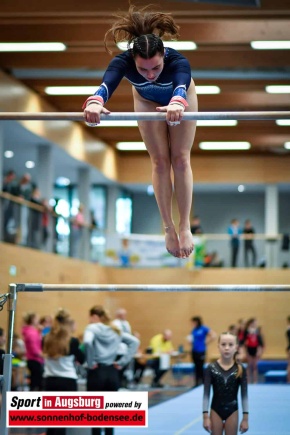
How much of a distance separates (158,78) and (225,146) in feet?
65.8

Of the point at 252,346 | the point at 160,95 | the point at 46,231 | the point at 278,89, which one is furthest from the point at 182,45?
the point at 160,95

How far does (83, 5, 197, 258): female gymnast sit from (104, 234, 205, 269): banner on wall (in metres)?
17.8

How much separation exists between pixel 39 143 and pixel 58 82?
2685 mm

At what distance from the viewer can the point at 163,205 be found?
636cm

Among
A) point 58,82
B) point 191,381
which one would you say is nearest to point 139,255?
point 191,381

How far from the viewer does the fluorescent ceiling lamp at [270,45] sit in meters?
15.9

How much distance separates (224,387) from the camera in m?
7.24

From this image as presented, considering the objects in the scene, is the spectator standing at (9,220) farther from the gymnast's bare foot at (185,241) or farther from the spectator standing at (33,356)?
the gymnast's bare foot at (185,241)

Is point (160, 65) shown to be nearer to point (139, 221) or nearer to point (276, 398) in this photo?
point (276, 398)

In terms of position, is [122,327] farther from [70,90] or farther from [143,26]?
[70,90]

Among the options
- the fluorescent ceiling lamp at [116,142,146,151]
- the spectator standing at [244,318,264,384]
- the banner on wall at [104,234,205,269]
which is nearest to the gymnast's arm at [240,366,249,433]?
the spectator standing at [244,318,264,384]

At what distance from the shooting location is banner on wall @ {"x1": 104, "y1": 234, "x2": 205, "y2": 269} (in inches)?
961

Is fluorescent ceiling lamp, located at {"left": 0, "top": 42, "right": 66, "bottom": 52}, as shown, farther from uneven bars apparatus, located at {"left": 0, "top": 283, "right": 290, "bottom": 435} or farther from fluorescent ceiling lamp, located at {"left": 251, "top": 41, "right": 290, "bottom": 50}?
uneven bars apparatus, located at {"left": 0, "top": 283, "right": 290, "bottom": 435}

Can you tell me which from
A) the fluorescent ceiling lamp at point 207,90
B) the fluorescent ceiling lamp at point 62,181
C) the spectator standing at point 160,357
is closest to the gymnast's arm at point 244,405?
the spectator standing at point 160,357
